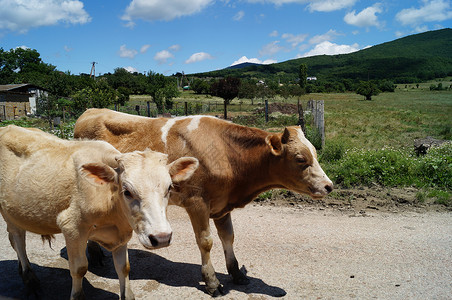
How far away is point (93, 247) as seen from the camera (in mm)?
5574

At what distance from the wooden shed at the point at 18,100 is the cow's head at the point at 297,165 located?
48.3 metres

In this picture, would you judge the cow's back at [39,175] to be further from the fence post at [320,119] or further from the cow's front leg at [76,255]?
the fence post at [320,119]

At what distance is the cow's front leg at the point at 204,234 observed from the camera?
187 inches

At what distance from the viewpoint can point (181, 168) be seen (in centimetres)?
381

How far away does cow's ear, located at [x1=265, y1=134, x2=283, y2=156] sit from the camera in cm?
489

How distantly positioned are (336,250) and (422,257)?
140 centimetres

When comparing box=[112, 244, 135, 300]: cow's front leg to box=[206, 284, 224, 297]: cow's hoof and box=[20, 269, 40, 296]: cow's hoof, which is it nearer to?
box=[206, 284, 224, 297]: cow's hoof

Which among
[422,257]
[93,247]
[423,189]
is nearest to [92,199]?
[93,247]

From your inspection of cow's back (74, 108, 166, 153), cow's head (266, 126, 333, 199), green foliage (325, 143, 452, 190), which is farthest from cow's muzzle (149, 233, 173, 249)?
green foliage (325, 143, 452, 190)

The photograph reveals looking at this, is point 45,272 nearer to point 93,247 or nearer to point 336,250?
point 93,247

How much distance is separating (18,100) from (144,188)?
5624cm

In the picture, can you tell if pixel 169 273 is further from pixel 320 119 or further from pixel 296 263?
pixel 320 119

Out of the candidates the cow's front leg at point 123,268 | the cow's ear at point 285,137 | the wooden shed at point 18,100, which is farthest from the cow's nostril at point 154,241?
the wooden shed at point 18,100

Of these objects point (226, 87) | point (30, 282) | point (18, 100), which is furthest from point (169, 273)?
point (18, 100)
